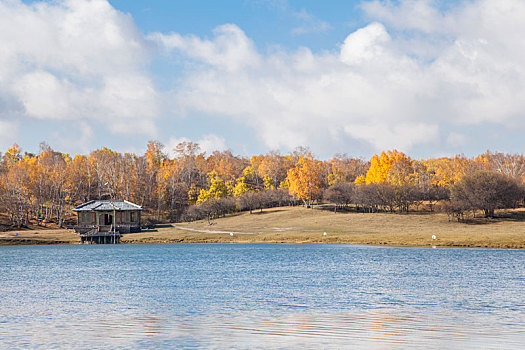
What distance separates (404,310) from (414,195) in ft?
319

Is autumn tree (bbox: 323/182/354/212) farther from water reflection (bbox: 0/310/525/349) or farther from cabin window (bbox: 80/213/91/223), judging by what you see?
water reflection (bbox: 0/310/525/349)

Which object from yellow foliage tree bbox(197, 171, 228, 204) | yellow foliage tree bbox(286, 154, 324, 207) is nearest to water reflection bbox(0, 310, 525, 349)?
yellow foliage tree bbox(286, 154, 324, 207)

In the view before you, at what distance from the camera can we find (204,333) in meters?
19.0

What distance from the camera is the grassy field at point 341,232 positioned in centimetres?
7625

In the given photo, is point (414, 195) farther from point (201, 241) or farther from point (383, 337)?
point (383, 337)

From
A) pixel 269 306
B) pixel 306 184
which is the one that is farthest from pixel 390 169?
pixel 269 306

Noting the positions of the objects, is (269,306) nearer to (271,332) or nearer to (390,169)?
(271,332)

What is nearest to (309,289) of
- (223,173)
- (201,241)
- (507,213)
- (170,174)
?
(201,241)

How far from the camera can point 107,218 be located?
360ft

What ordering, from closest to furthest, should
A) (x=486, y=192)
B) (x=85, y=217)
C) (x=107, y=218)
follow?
1. (x=486, y=192)
2. (x=85, y=217)
3. (x=107, y=218)

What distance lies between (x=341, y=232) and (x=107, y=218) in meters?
47.5

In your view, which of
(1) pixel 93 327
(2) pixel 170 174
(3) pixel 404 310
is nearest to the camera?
(1) pixel 93 327

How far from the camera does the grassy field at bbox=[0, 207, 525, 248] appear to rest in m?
76.2

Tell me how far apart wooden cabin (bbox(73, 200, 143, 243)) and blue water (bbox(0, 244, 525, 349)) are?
5601 cm
